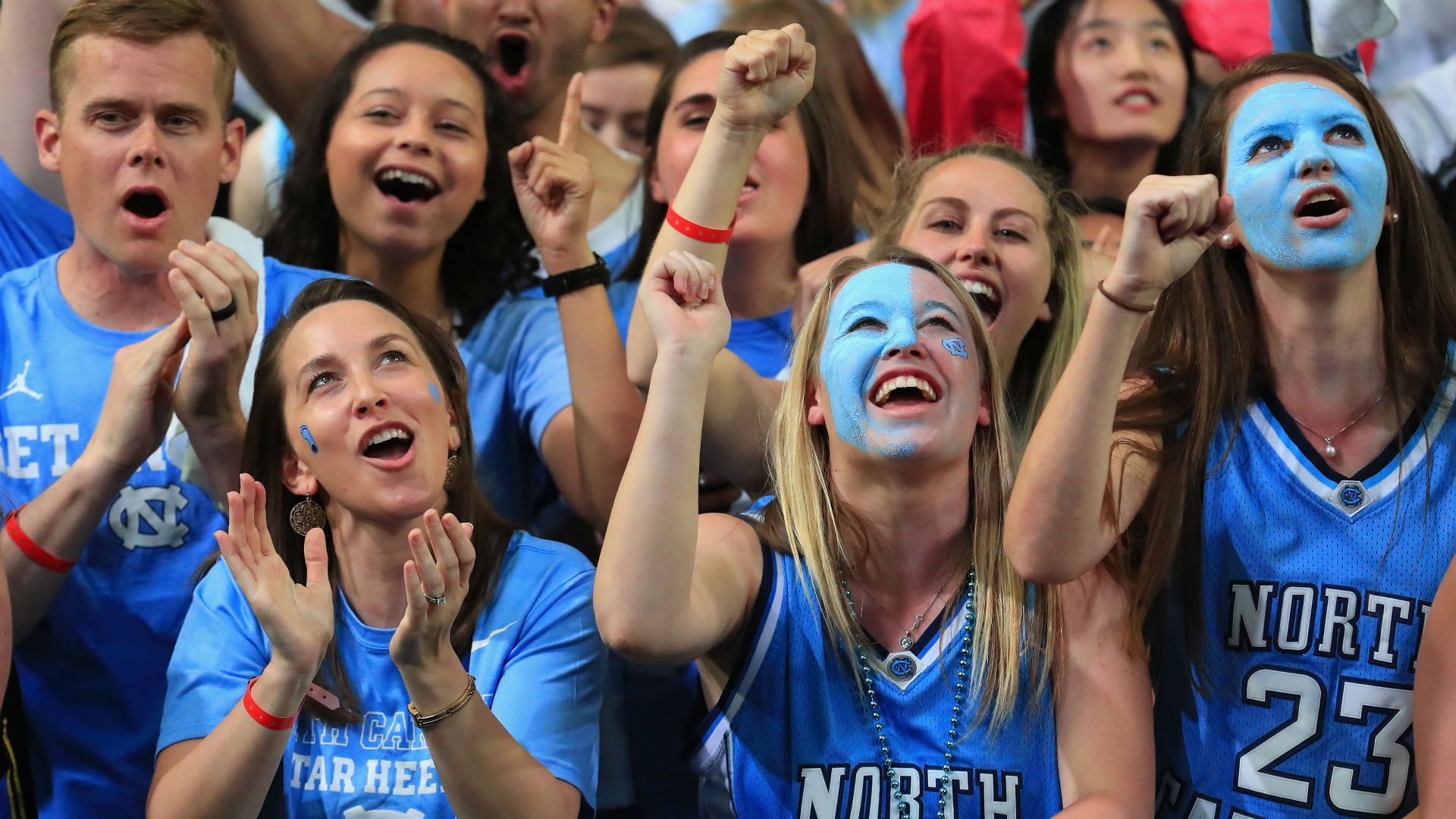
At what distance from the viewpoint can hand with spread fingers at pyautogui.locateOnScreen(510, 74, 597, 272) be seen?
2562 mm

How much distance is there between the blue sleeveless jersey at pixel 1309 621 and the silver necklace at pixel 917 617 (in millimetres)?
361

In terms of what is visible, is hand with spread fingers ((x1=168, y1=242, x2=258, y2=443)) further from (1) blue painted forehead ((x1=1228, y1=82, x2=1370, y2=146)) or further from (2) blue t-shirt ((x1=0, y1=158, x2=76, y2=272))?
(1) blue painted forehead ((x1=1228, y1=82, x2=1370, y2=146))

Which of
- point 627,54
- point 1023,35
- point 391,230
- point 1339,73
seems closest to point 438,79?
point 391,230

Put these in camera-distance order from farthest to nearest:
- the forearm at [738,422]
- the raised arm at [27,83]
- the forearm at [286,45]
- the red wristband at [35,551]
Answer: the forearm at [286,45] < the raised arm at [27,83] < the forearm at [738,422] < the red wristband at [35,551]

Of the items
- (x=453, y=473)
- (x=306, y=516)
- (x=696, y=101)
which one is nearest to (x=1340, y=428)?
(x=453, y=473)

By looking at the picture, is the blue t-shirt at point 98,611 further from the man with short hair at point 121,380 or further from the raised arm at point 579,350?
the raised arm at point 579,350

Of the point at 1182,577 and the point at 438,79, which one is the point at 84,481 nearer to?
the point at 438,79

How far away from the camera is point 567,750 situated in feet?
6.47

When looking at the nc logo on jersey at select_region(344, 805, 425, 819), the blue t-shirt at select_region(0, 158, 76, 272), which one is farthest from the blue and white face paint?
the blue t-shirt at select_region(0, 158, 76, 272)

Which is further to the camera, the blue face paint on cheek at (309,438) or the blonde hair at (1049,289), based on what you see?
the blonde hair at (1049,289)

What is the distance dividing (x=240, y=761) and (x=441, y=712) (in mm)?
281

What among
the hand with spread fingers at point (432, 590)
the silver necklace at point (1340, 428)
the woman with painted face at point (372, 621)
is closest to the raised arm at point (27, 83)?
the woman with painted face at point (372, 621)

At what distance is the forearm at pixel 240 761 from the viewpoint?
1.82m

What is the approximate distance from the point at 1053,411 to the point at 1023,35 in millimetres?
1918
